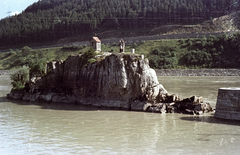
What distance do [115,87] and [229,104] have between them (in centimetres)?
1202

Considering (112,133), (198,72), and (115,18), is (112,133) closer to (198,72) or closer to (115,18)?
(198,72)

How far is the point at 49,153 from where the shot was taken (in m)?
16.0

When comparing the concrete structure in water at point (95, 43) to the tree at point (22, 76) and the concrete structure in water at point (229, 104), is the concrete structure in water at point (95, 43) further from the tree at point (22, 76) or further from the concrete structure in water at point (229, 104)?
the concrete structure in water at point (229, 104)

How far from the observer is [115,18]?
440 feet

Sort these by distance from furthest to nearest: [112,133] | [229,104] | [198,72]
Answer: [198,72] → [229,104] → [112,133]

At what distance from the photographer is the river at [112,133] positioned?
54.2ft

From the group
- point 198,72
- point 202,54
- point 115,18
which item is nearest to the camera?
point 198,72

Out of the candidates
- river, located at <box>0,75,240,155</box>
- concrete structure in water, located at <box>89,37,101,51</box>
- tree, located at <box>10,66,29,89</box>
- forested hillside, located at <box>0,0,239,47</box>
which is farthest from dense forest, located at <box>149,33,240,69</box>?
river, located at <box>0,75,240,155</box>

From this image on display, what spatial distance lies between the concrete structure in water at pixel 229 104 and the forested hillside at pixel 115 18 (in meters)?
93.1

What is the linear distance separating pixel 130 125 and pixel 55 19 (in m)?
136

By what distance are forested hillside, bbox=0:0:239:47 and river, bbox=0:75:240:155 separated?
96.0m

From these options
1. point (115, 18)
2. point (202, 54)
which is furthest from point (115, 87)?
point (115, 18)

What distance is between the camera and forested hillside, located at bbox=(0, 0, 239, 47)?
118 metres

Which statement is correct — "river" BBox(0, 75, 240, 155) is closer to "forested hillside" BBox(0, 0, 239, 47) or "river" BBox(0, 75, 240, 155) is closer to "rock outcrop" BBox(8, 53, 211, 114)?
"rock outcrop" BBox(8, 53, 211, 114)
